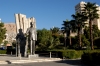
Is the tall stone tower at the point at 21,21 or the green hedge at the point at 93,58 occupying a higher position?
the tall stone tower at the point at 21,21

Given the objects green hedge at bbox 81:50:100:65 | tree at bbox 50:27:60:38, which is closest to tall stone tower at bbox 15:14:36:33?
green hedge at bbox 81:50:100:65

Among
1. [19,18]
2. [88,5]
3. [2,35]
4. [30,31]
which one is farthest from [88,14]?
[2,35]

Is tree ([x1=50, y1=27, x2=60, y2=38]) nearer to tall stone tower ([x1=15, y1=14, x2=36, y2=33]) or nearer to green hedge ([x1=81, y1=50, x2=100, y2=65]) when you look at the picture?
tall stone tower ([x1=15, y1=14, x2=36, y2=33])

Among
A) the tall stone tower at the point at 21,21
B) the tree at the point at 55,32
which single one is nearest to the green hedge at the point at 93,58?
the tall stone tower at the point at 21,21

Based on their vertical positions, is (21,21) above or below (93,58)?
above

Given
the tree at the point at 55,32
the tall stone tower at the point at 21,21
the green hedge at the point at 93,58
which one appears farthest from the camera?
the tree at the point at 55,32

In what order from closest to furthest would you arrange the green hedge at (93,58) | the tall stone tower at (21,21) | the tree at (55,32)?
1. the green hedge at (93,58)
2. the tall stone tower at (21,21)
3. the tree at (55,32)

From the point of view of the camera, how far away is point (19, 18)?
99.6 feet

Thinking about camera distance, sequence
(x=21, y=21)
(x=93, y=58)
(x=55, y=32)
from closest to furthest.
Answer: (x=93, y=58) → (x=21, y=21) → (x=55, y=32)

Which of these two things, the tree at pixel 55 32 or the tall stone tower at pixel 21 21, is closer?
the tall stone tower at pixel 21 21

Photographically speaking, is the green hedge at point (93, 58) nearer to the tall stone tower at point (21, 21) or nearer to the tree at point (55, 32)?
the tall stone tower at point (21, 21)

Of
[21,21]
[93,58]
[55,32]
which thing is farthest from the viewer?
[55,32]

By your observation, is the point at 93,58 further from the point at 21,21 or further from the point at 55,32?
the point at 55,32

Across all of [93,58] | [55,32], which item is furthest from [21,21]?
[55,32]
